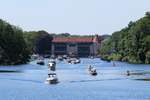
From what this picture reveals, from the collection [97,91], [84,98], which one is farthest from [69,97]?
[97,91]

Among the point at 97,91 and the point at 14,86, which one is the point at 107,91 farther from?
the point at 14,86

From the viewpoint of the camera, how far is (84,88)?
99250mm

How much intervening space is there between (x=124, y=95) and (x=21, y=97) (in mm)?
12827

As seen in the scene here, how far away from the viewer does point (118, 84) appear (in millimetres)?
108750

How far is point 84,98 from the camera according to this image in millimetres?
81938

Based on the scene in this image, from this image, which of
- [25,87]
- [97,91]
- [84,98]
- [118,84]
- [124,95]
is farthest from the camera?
[118,84]

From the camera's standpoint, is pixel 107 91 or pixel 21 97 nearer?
pixel 21 97

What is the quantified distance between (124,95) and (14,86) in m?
22.3

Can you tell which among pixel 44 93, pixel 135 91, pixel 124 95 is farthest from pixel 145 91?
pixel 44 93

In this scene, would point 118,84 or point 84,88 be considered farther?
point 118,84

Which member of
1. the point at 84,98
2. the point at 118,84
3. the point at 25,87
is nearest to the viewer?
the point at 84,98

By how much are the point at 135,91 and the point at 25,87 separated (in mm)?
16993

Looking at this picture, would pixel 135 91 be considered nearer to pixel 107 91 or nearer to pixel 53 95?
pixel 107 91

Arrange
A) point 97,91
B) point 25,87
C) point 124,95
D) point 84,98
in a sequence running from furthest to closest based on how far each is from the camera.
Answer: point 25,87 < point 97,91 < point 124,95 < point 84,98
